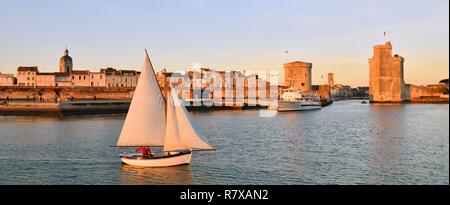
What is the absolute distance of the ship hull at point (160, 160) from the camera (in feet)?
79.5

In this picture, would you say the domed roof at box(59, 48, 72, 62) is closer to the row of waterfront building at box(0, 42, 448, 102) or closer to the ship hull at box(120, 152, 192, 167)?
the row of waterfront building at box(0, 42, 448, 102)

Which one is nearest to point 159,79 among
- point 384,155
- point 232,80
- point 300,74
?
point 232,80

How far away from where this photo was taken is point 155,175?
22797mm

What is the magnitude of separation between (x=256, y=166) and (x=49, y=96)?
94008 millimetres

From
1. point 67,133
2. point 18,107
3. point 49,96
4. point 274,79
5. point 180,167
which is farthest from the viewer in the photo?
point 274,79

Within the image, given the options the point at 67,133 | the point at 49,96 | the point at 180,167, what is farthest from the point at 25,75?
the point at 180,167

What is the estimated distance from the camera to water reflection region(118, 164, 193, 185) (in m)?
21.5

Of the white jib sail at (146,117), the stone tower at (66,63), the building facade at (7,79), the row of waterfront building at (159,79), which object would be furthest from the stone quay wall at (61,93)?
the white jib sail at (146,117)

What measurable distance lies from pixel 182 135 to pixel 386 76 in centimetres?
15668

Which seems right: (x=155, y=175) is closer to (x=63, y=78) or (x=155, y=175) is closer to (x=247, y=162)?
(x=247, y=162)

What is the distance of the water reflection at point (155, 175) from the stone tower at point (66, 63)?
399 ft
